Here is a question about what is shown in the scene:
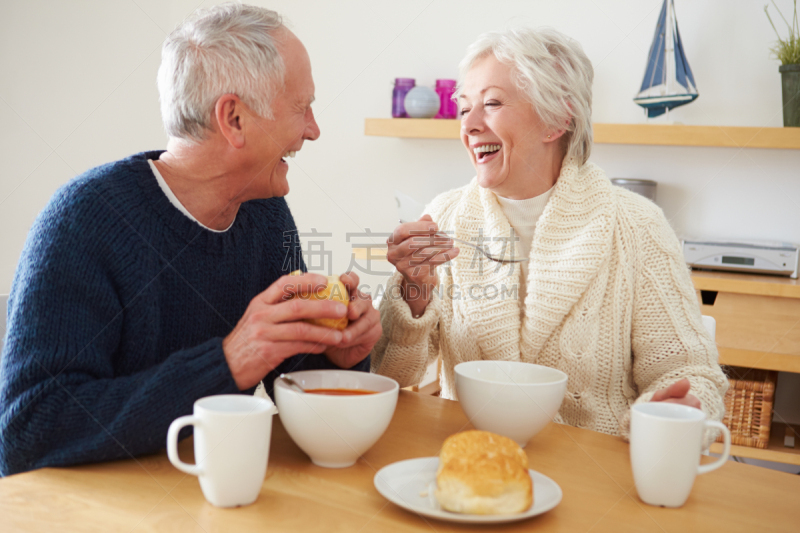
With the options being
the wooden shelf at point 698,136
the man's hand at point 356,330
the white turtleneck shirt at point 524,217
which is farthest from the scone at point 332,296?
the wooden shelf at point 698,136

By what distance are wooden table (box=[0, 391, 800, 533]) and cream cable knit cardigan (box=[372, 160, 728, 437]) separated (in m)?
0.40

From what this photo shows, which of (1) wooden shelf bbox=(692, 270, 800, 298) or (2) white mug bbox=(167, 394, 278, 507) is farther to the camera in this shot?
(1) wooden shelf bbox=(692, 270, 800, 298)

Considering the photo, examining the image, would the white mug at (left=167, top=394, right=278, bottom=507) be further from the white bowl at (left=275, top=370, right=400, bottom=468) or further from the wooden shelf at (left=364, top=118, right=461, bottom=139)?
the wooden shelf at (left=364, top=118, right=461, bottom=139)

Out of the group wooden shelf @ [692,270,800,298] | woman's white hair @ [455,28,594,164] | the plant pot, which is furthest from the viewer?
the plant pot

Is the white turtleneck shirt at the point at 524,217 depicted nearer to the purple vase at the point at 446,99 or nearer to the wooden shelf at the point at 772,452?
the wooden shelf at the point at 772,452

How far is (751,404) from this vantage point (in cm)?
232

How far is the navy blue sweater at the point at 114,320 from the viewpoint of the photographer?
789 mm

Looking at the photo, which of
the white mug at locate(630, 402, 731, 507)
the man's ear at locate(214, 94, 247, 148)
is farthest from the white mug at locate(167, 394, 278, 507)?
the man's ear at locate(214, 94, 247, 148)

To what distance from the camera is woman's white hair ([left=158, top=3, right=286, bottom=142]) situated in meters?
1.04

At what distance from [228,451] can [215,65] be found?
627mm

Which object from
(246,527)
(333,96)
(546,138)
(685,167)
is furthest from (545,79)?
(333,96)

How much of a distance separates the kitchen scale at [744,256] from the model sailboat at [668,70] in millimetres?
553

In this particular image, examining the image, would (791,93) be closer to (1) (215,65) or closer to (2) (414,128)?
(2) (414,128)

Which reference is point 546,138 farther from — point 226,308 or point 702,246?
point 702,246
